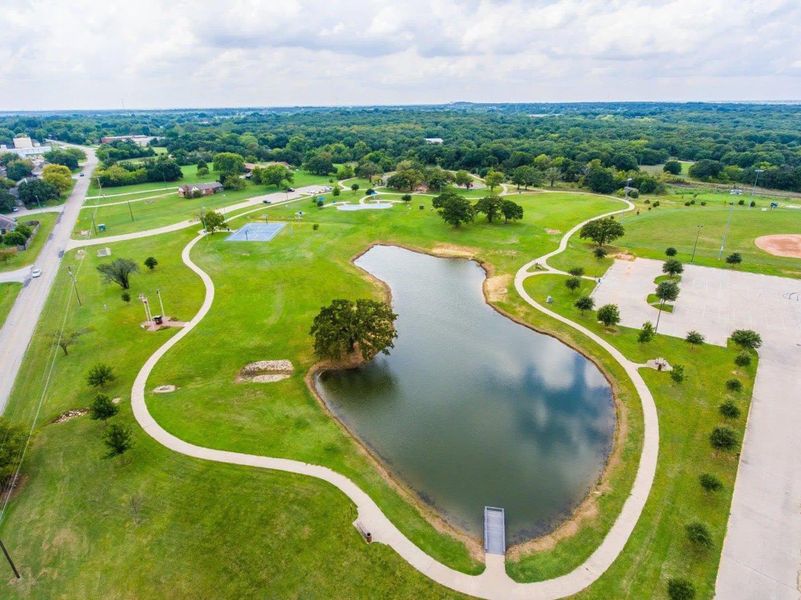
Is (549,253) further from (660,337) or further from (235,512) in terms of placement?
(235,512)

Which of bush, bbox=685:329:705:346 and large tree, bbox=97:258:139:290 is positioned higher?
large tree, bbox=97:258:139:290

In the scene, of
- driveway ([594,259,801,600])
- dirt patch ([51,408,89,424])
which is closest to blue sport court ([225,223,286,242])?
dirt patch ([51,408,89,424])

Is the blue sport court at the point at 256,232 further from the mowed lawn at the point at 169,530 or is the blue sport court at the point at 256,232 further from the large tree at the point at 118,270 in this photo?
the mowed lawn at the point at 169,530

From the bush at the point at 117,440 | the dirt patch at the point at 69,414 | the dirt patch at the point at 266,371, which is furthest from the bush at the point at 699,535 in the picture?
the dirt patch at the point at 69,414

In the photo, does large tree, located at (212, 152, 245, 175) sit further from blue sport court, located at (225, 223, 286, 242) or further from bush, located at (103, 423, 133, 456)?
bush, located at (103, 423, 133, 456)

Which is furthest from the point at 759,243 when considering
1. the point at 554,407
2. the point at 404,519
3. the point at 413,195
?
the point at 404,519

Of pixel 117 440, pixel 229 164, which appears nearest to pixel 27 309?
pixel 117 440

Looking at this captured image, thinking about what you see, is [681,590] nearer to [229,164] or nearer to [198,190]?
[198,190]
